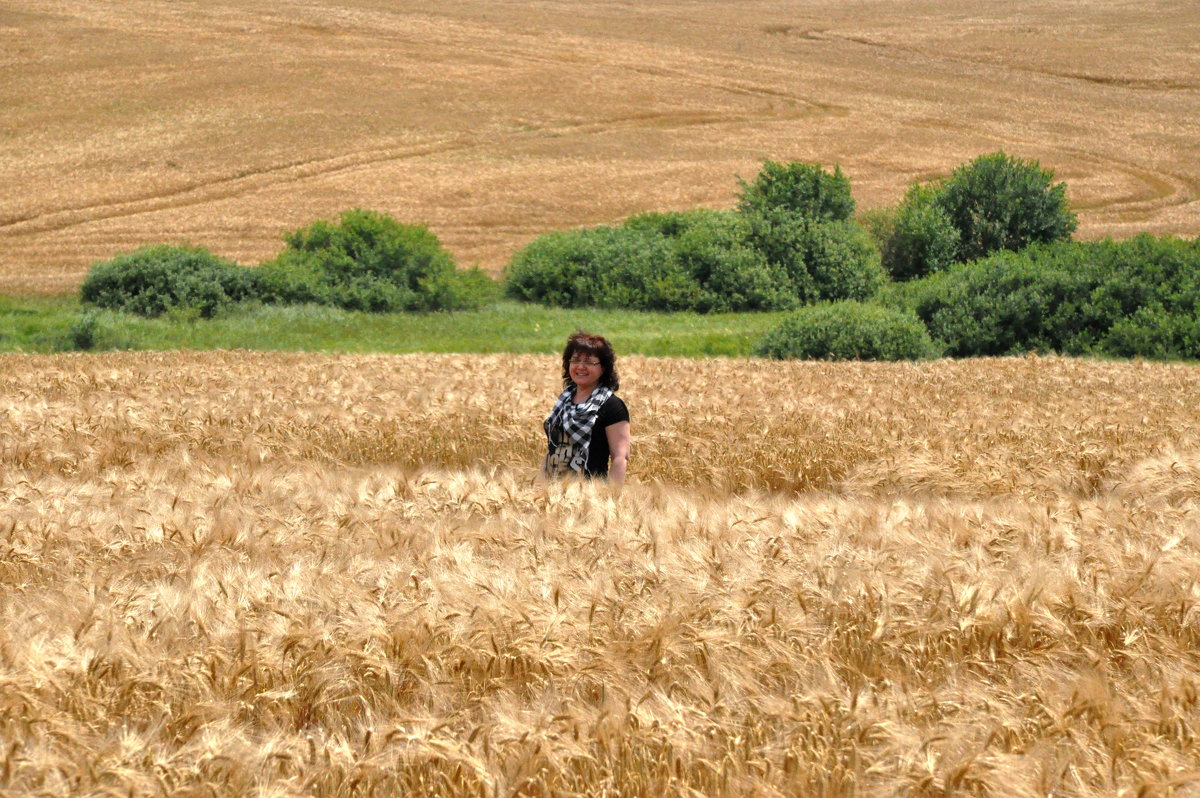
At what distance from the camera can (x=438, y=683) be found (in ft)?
13.6

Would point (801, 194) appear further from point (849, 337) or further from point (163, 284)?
point (163, 284)

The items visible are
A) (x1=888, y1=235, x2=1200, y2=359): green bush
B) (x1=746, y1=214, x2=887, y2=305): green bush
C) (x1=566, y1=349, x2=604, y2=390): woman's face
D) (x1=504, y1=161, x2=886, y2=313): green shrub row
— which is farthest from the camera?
(x1=746, y1=214, x2=887, y2=305): green bush

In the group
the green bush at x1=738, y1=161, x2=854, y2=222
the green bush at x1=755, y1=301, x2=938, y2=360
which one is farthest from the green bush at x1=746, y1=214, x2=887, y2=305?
the green bush at x1=755, y1=301, x2=938, y2=360

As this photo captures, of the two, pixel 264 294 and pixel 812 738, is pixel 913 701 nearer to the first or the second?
Result: pixel 812 738

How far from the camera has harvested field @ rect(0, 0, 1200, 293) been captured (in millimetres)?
60969

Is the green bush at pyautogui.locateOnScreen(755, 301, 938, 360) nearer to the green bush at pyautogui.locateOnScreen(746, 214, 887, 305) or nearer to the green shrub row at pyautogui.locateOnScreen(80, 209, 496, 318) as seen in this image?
the green bush at pyautogui.locateOnScreen(746, 214, 887, 305)

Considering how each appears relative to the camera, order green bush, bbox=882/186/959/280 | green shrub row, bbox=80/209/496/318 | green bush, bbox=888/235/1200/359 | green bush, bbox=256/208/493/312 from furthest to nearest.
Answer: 1. green bush, bbox=882/186/959/280
2. green bush, bbox=256/208/493/312
3. green shrub row, bbox=80/209/496/318
4. green bush, bbox=888/235/1200/359

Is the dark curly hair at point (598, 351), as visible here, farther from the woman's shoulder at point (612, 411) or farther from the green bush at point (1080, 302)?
the green bush at point (1080, 302)

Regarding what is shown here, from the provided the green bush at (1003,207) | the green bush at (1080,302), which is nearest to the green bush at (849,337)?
the green bush at (1080,302)

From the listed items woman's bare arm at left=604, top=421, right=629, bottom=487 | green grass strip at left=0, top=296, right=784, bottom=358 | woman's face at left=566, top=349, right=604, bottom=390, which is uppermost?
woman's face at left=566, top=349, right=604, bottom=390

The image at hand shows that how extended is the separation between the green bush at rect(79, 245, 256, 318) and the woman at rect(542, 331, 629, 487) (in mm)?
32260

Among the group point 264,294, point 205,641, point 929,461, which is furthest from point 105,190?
point 205,641

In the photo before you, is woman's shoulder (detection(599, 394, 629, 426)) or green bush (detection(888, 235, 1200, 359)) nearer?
woman's shoulder (detection(599, 394, 629, 426))

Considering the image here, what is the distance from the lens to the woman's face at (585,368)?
8.10 meters
